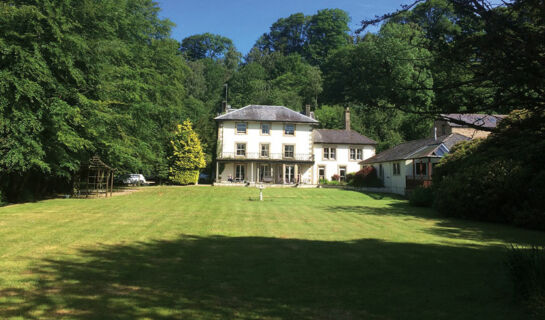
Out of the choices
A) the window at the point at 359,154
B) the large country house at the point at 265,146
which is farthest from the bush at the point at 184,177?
the window at the point at 359,154

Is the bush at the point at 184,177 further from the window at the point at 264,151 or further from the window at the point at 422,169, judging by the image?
the window at the point at 422,169

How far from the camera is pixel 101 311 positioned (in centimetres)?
461

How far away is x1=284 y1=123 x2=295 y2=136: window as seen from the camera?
147 ft

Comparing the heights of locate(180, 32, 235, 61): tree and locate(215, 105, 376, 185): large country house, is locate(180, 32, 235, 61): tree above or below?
above

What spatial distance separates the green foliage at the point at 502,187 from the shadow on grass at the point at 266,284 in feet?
21.1

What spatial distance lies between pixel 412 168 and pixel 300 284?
2909cm

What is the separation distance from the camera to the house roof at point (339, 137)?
46919mm

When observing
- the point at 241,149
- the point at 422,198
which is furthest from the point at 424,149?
the point at 241,149

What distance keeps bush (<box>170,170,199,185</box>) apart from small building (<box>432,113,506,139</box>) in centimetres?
2452

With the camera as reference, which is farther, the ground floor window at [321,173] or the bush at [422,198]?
the ground floor window at [321,173]

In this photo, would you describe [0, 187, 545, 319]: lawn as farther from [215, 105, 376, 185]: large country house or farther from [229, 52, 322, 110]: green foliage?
[229, 52, 322, 110]: green foliage

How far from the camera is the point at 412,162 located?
3241 cm

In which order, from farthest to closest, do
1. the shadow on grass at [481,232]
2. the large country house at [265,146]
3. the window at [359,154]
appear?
the window at [359,154] → the large country house at [265,146] → the shadow on grass at [481,232]

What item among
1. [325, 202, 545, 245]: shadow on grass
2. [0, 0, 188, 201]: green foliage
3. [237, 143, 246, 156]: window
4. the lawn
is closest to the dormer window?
[237, 143, 246, 156]: window
